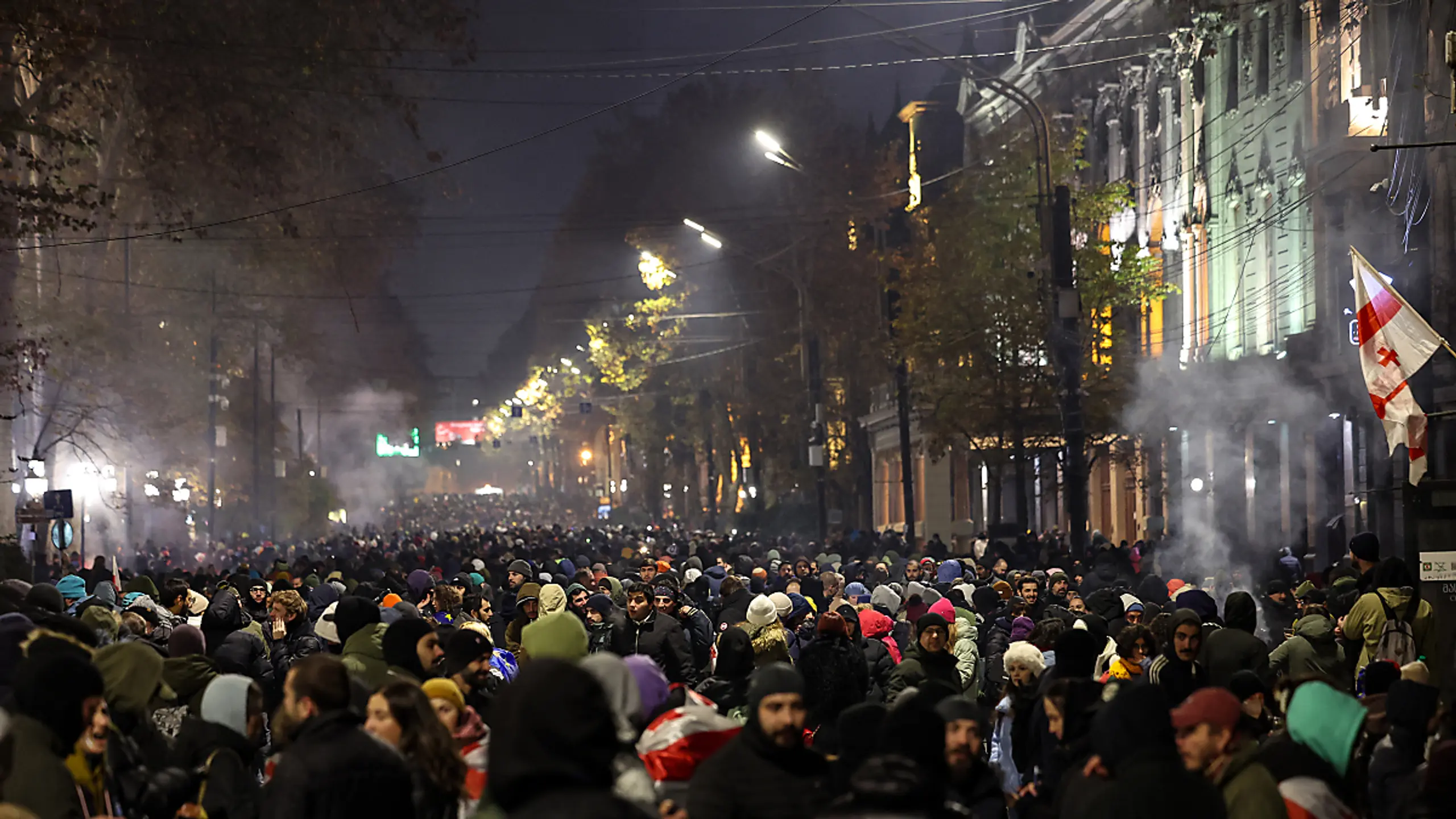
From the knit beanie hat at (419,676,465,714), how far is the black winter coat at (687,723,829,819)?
166cm

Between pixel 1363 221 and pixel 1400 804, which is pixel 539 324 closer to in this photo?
pixel 1363 221

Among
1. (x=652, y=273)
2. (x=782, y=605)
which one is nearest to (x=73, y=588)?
(x=782, y=605)

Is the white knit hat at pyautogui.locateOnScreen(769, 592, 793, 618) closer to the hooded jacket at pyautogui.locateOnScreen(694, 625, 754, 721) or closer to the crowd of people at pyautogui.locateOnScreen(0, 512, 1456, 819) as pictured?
the crowd of people at pyautogui.locateOnScreen(0, 512, 1456, 819)

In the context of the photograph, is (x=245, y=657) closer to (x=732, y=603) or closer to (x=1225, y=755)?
(x=732, y=603)

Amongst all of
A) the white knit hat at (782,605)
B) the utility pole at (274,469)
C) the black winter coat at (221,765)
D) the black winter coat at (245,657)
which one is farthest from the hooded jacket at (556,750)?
the utility pole at (274,469)

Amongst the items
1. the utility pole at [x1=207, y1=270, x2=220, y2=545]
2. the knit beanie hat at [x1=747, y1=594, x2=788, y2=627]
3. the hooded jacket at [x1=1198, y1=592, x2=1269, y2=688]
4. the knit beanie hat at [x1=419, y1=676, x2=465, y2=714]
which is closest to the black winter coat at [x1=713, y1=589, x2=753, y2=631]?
the knit beanie hat at [x1=747, y1=594, x2=788, y2=627]

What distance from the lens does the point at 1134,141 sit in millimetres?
47812

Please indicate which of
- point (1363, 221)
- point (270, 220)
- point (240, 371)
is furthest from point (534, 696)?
point (240, 371)

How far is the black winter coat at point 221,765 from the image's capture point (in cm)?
719

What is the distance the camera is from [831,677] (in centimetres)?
1095

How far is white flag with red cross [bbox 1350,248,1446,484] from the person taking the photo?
17125mm

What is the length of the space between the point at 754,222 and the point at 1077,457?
29889 mm

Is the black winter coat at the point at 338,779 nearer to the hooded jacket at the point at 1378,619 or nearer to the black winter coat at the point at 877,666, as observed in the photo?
the black winter coat at the point at 877,666

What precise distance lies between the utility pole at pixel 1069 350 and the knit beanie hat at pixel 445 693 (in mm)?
19010
